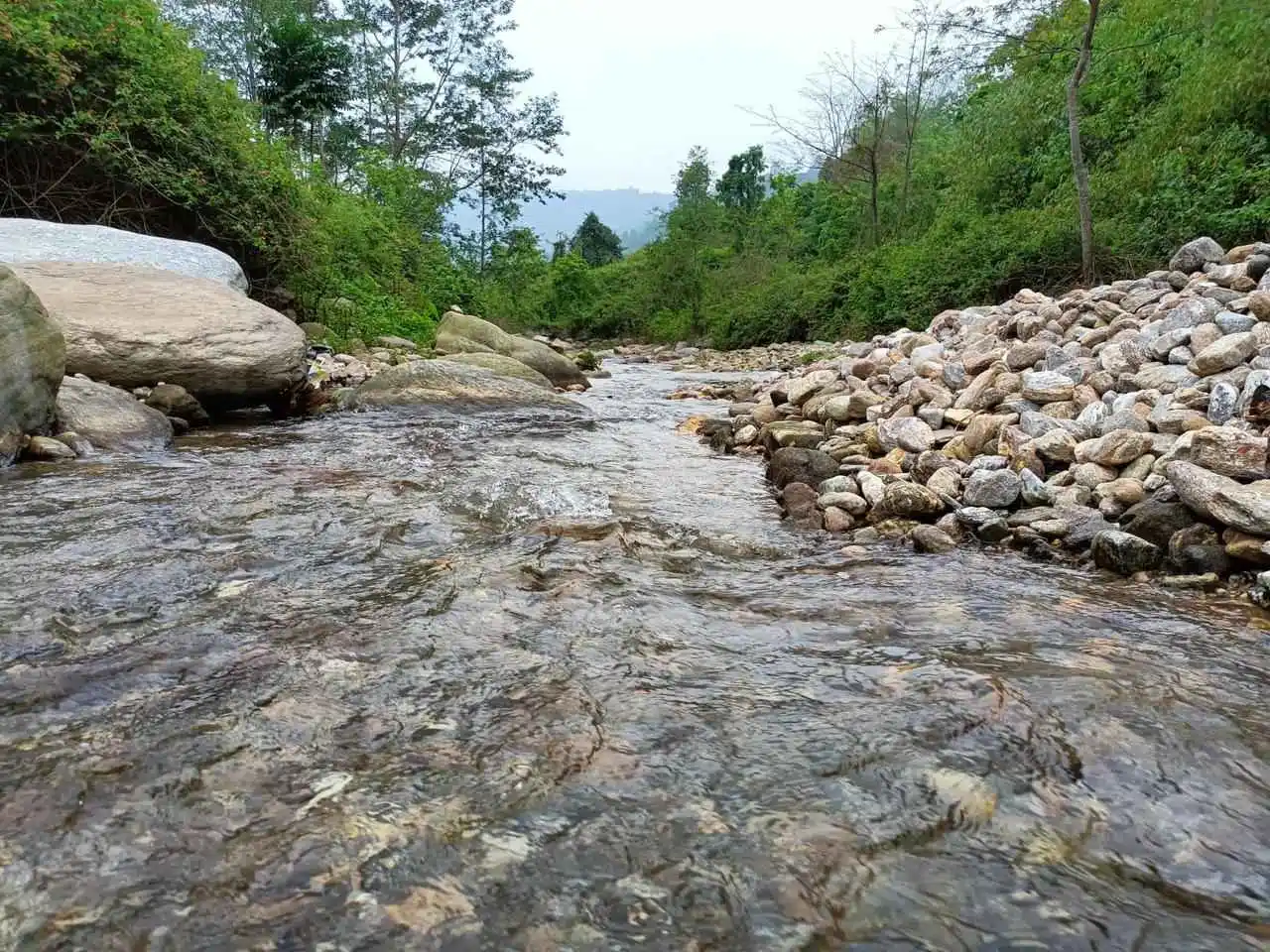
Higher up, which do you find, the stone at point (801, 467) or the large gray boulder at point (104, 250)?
the large gray boulder at point (104, 250)

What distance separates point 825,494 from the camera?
4398mm

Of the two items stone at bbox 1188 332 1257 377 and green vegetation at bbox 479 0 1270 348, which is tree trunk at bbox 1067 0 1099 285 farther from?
stone at bbox 1188 332 1257 377

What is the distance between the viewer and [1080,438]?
455 cm

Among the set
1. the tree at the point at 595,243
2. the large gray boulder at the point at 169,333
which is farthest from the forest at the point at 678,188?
the tree at the point at 595,243

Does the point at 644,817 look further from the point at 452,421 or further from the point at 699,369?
the point at 699,369

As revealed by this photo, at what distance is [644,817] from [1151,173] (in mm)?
13829

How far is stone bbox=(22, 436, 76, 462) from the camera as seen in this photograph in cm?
462

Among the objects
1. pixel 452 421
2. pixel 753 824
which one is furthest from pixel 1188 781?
pixel 452 421

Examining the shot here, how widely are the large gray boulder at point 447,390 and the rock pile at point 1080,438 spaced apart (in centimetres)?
256

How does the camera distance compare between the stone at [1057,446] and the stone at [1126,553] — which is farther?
the stone at [1057,446]

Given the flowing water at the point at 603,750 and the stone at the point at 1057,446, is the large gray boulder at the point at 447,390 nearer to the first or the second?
the flowing water at the point at 603,750

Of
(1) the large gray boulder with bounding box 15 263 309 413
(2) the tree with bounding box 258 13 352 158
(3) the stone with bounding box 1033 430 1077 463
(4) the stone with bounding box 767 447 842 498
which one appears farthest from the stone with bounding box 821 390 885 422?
(2) the tree with bounding box 258 13 352 158

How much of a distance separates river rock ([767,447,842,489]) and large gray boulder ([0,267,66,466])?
4535 millimetres

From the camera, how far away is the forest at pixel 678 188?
9.19m
